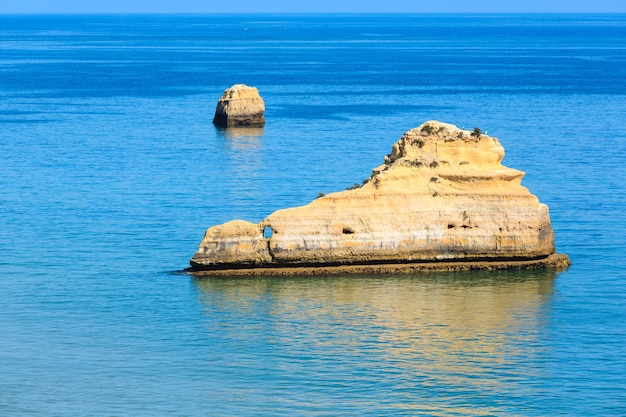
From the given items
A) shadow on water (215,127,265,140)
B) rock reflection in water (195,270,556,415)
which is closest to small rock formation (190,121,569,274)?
rock reflection in water (195,270,556,415)

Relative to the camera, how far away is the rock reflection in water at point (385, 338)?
3938 centimetres

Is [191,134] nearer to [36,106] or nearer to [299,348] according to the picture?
[36,106]

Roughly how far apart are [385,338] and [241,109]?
70.9 meters

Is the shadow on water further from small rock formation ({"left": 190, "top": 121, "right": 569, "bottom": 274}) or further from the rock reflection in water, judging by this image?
the rock reflection in water

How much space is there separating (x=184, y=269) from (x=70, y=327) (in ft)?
28.5

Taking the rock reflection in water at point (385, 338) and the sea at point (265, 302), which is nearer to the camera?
the sea at point (265, 302)

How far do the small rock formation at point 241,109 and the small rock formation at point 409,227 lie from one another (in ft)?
198

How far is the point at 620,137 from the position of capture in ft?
343

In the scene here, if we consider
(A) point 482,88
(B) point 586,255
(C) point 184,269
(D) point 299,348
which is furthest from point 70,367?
(A) point 482,88

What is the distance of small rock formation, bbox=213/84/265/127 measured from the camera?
11338cm

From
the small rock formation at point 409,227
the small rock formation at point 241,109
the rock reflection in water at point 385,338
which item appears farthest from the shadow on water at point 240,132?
the rock reflection in water at point 385,338

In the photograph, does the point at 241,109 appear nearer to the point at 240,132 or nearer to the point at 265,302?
the point at 240,132

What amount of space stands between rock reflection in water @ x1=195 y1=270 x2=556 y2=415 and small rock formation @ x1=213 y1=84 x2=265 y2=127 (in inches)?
2468

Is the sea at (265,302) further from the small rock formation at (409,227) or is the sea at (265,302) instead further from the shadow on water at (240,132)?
the small rock formation at (409,227)
